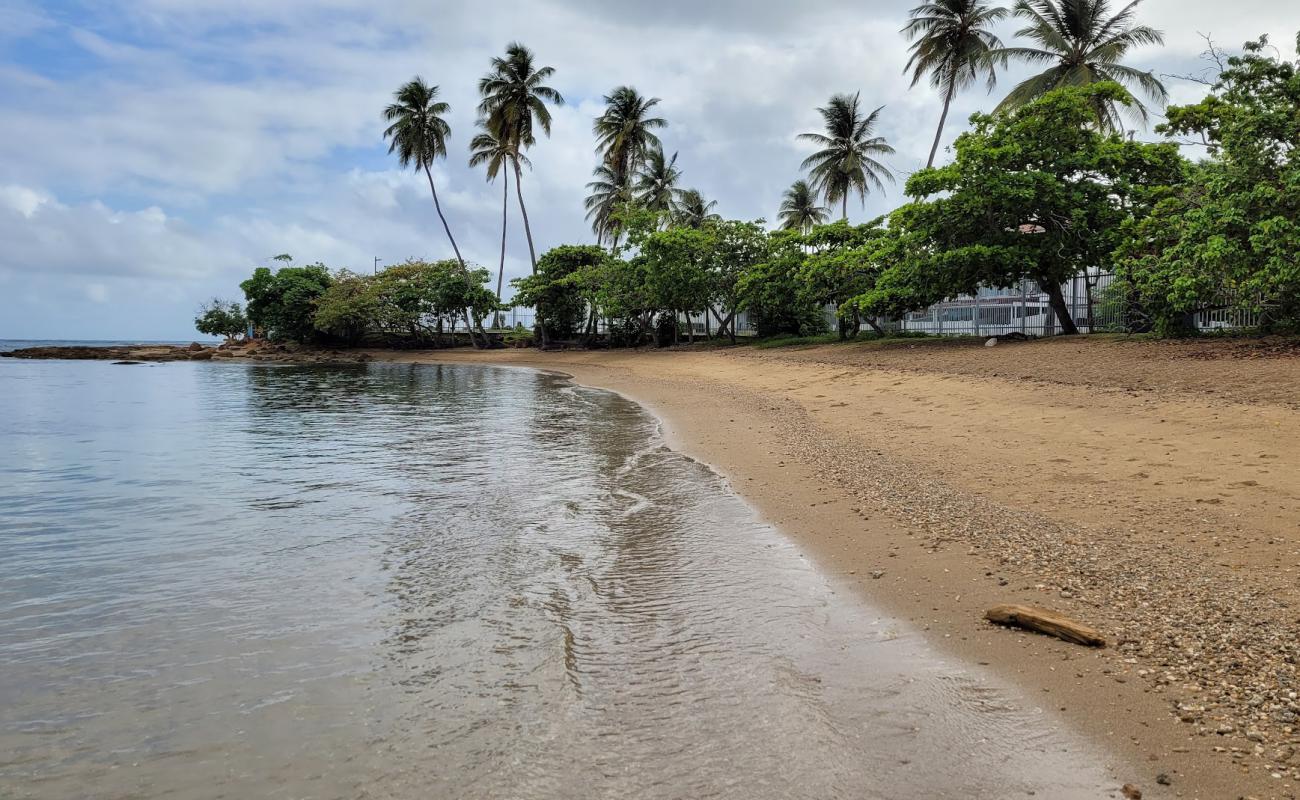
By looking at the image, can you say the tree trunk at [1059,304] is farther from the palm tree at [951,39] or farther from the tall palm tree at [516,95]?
the tall palm tree at [516,95]

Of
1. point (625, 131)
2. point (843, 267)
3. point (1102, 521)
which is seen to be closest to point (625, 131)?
point (625, 131)

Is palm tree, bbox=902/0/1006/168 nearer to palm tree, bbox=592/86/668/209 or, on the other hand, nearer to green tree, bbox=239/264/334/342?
palm tree, bbox=592/86/668/209

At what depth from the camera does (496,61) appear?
44.2 metres

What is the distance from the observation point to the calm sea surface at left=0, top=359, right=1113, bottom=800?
10.0 ft

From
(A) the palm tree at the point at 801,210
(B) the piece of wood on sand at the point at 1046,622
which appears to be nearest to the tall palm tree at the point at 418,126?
(A) the palm tree at the point at 801,210

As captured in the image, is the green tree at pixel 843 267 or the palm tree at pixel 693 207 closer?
the green tree at pixel 843 267

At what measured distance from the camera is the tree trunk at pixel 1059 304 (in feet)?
68.1

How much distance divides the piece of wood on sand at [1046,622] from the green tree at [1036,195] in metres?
16.9

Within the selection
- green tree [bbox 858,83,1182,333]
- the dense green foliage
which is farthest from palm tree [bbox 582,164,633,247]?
green tree [bbox 858,83,1182,333]

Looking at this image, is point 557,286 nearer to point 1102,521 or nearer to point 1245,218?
point 1245,218

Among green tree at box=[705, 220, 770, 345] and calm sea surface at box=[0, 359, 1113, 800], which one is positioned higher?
green tree at box=[705, 220, 770, 345]

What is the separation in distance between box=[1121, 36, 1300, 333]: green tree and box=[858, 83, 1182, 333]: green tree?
346 cm

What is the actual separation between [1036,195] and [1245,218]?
6.35m

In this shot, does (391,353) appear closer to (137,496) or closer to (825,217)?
(825,217)
